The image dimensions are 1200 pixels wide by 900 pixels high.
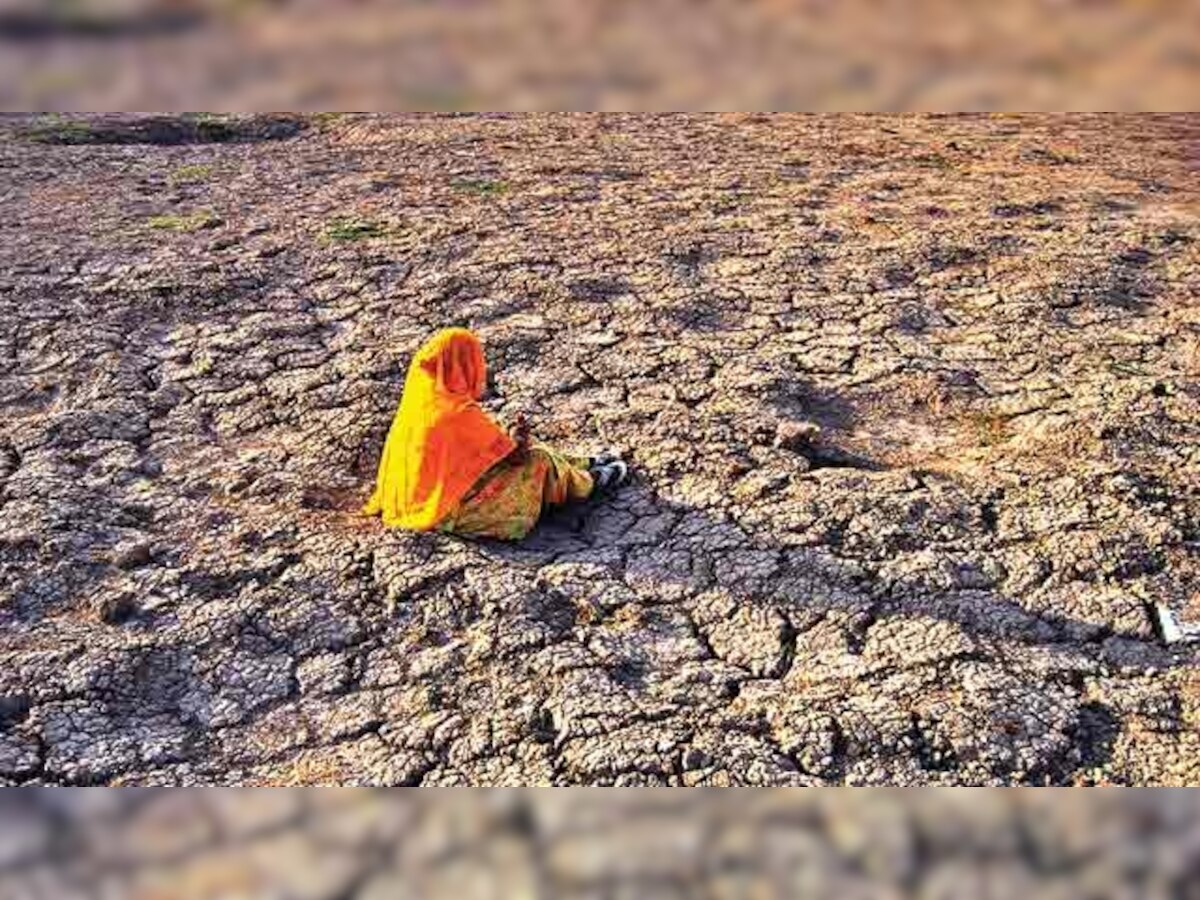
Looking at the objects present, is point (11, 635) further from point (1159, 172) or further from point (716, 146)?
point (1159, 172)

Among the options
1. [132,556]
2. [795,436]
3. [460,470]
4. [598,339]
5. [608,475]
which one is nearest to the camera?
[132,556]

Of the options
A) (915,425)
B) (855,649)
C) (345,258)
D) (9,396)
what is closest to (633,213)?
(345,258)

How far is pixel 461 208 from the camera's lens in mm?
5996

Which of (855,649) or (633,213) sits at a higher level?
(633,213)

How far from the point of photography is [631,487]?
3.42 m

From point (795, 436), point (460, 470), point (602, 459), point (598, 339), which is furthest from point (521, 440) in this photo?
point (598, 339)

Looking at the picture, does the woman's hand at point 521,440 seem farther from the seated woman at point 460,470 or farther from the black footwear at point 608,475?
the black footwear at point 608,475

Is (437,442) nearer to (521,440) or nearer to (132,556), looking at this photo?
(521,440)

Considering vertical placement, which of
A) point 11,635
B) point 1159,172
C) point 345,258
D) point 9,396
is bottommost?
point 11,635

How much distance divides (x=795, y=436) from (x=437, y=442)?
3.25 feet

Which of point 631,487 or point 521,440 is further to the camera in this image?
point 631,487

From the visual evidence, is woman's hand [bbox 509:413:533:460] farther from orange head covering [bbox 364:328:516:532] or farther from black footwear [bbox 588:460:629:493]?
black footwear [bbox 588:460:629:493]

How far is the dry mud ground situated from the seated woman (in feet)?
0.26

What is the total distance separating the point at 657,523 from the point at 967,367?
1444mm
